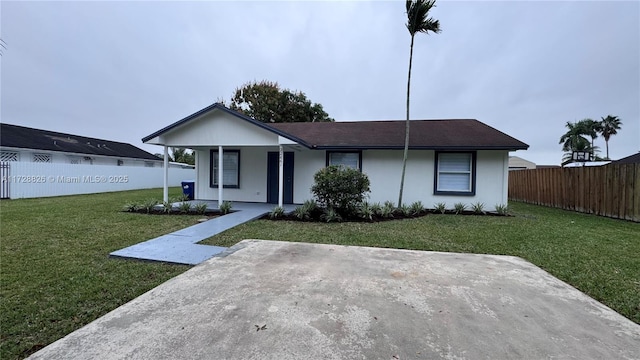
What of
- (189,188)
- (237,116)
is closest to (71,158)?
(189,188)

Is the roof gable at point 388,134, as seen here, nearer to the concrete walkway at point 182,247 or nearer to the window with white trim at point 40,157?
the concrete walkway at point 182,247

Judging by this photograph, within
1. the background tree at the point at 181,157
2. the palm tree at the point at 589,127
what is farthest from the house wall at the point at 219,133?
the palm tree at the point at 589,127

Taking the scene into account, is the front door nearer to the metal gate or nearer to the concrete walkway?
the concrete walkway

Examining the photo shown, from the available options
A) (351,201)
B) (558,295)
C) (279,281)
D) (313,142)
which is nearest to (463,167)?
(351,201)

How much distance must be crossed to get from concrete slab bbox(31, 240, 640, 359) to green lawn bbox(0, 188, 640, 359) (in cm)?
50

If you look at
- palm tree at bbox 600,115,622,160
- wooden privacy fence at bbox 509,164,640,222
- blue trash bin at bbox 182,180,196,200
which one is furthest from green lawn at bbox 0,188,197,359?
palm tree at bbox 600,115,622,160

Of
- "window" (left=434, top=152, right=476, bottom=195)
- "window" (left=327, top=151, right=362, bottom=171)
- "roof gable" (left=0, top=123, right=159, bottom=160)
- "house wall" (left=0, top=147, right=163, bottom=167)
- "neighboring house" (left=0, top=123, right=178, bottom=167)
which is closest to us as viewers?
"window" (left=434, top=152, right=476, bottom=195)

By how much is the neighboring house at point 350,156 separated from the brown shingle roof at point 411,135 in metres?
0.03

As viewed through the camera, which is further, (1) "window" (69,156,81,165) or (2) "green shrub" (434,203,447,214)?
(1) "window" (69,156,81,165)

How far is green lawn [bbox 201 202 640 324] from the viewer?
4.12 meters

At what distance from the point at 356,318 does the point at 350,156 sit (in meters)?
9.04

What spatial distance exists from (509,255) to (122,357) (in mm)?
5953

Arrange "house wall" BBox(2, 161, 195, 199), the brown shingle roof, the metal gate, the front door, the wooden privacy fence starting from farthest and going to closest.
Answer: "house wall" BBox(2, 161, 195, 199)
the metal gate
the front door
the brown shingle roof
the wooden privacy fence

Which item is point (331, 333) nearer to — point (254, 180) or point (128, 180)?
point (254, 180)
